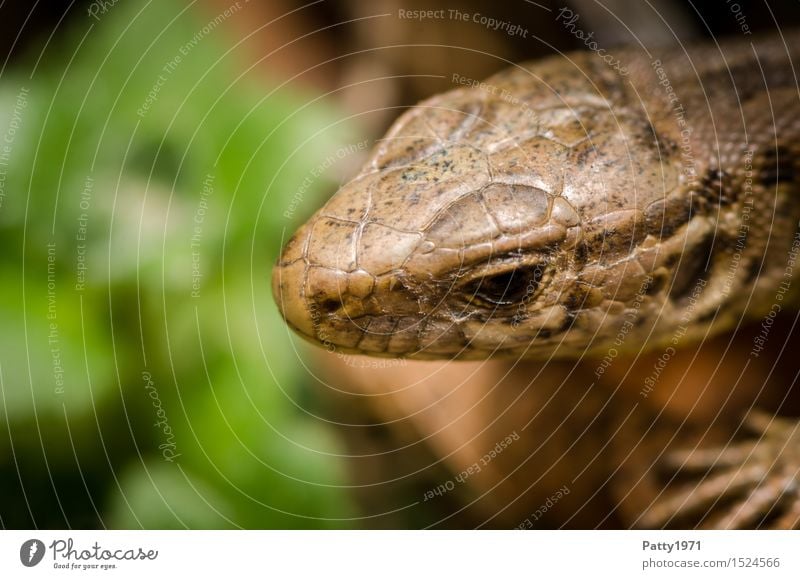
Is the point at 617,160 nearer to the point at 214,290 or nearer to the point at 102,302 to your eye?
the point at 214,290
